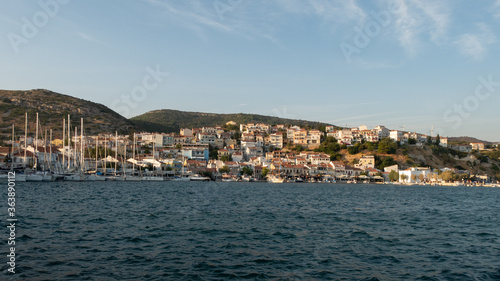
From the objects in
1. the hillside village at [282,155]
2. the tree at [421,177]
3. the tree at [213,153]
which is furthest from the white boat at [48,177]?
the tree at [421,177]

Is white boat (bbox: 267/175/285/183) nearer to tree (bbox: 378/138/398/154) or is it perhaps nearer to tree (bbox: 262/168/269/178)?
tree (bbox: 262/168/269/178)

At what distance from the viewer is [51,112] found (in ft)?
467

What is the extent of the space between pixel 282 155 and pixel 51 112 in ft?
293

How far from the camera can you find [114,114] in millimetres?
171875

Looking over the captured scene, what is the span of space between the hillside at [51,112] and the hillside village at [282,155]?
11976 millimetres

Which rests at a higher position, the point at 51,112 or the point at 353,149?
the point at 51,112

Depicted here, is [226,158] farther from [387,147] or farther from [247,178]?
[387,147]

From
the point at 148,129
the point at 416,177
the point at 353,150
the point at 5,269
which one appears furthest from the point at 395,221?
the point at 148,129

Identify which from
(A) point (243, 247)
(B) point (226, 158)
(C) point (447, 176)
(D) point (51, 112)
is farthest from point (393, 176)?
(D) point (51, 112)

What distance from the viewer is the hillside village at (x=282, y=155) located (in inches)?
3649

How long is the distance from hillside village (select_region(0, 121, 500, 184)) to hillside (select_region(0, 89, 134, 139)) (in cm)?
1198

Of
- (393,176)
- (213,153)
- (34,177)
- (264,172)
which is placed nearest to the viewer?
(34,177)

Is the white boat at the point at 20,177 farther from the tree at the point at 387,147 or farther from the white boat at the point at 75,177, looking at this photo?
the tree at the point at 387,147

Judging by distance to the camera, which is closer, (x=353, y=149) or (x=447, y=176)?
(x=447, y=176)
